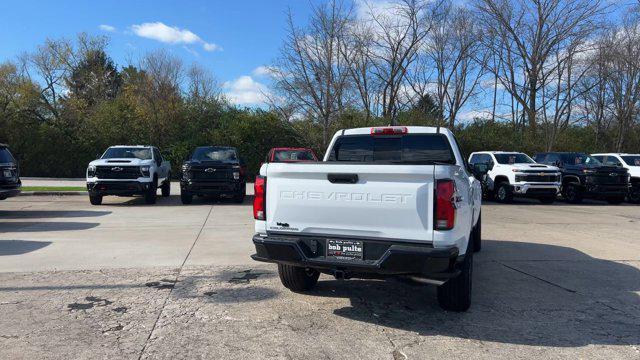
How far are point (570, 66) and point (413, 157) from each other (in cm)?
2611

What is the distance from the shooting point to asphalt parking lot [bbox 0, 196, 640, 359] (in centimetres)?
415

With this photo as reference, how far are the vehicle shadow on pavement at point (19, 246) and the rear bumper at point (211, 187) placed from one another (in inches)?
252

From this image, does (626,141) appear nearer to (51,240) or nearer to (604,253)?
(604,253)

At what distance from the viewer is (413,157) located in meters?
6.27

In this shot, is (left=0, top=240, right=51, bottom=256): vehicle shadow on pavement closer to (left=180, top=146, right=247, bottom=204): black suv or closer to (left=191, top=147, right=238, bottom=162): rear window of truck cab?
(left=180, top=146, right=247, bottom=204): black suv

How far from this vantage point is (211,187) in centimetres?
1495

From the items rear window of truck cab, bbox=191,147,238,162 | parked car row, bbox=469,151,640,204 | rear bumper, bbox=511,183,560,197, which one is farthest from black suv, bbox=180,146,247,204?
rear bumper, bbox=511,183,560,197

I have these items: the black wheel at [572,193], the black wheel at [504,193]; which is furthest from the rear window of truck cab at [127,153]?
the black wheel at [572,193]

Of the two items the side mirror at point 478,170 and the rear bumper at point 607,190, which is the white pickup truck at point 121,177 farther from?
the rear bumper at point 607,190

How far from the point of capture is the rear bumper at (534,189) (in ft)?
54.7

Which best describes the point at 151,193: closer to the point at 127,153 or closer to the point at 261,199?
the point at 127,153

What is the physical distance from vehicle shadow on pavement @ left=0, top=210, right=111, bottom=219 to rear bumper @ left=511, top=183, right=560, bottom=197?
13.2 metres

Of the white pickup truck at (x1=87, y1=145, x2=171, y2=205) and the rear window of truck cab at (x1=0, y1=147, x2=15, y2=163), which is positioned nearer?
the rear window of truck cab at (x1=0, y1=147, x2=15, y2=163)

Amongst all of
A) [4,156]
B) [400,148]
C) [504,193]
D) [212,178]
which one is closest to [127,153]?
[212,178]
